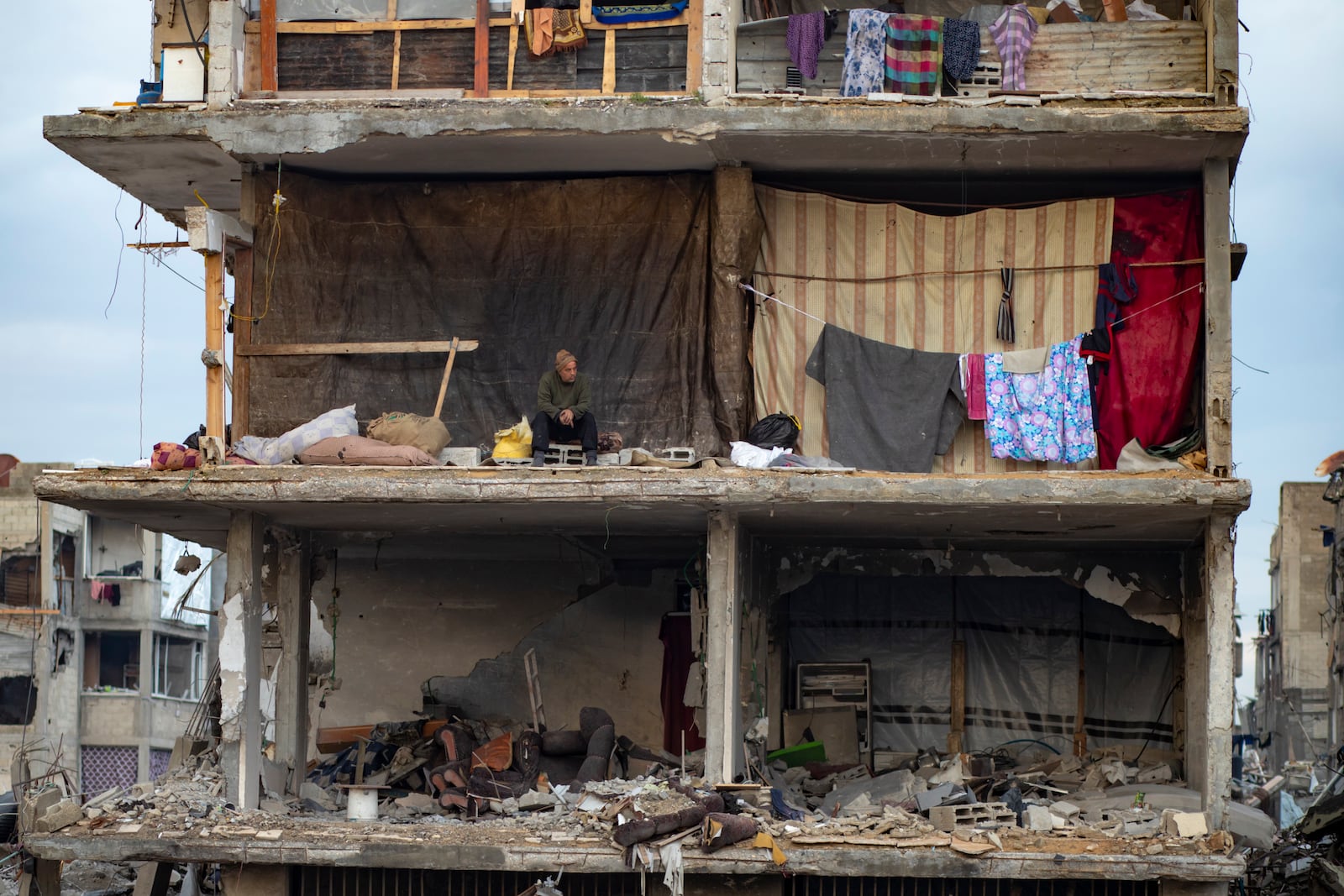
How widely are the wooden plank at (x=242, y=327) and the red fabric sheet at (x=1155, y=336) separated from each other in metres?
8.34

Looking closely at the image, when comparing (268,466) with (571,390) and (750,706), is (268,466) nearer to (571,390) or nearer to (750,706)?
(571,390)

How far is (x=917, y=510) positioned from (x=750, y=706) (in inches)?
121

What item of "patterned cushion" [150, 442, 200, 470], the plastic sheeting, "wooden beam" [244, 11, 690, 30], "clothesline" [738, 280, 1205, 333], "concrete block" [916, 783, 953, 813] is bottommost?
"concrete block" [916, 783, 953, 813]

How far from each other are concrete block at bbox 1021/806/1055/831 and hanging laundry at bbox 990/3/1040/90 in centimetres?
667

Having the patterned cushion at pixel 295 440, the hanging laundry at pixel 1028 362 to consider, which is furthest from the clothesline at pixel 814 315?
the patterned cushion at pixel 295 440

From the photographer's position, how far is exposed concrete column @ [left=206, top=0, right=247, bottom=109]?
1492cm

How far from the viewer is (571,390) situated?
576 inches

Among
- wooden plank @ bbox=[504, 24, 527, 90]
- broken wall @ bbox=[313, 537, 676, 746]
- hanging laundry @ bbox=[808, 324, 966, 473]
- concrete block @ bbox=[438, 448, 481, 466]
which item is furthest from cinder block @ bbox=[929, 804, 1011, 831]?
wooden plank @ bbox=[504, 24, 527, 90]

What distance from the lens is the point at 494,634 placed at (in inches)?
724

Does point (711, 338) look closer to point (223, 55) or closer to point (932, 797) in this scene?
point (932, 797)

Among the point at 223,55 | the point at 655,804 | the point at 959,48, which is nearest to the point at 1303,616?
the point at 959,48

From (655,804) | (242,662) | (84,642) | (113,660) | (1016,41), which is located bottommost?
(113,660)

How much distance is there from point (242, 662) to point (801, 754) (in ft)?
20.5

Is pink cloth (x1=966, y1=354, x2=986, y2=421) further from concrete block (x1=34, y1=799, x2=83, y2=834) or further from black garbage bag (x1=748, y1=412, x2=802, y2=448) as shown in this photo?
concrete block (x1=34, y1=799, x2=83, y2=834)
